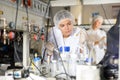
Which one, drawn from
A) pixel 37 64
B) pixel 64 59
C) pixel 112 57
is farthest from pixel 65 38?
pixel 112 57

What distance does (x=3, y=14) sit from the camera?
218 centimetres

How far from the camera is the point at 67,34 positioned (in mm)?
2982

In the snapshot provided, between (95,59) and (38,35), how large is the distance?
89 centimetres

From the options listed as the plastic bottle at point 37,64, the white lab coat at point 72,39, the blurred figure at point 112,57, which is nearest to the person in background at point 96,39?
the white lab coat at point 72,39

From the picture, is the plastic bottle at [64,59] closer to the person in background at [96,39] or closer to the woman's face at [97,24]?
the person in background at [96,39]

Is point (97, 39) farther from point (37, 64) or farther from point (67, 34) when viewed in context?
point (37, 64)

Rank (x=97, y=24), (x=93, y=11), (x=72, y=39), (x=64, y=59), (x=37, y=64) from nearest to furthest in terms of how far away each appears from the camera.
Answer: (x=37, y=64) < (x=64, y=59) < (x=72, y=39) < (x=97, y=24) < (x=93, y=11)

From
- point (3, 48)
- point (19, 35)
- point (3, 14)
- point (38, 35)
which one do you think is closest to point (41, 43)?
point (38, 35)

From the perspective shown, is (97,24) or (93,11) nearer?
(97,24)

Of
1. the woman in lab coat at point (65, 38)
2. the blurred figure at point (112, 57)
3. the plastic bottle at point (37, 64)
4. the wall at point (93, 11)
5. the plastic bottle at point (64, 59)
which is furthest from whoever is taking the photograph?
the wall at point (93, 11)

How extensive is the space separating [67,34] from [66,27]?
103 millimetres

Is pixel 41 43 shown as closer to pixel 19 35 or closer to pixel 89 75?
pixel 19 35

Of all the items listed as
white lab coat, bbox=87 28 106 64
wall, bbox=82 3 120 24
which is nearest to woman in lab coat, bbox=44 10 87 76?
white lab coat, bbox=87 28 106 64

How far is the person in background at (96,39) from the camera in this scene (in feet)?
9.95
